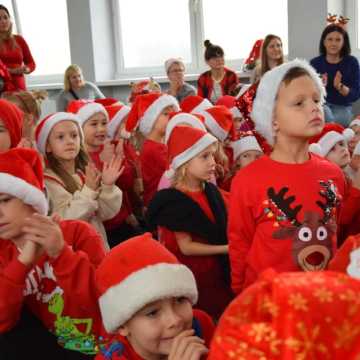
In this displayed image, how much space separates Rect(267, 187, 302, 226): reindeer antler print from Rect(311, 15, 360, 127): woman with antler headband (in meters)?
3.86

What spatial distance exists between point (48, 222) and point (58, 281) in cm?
16

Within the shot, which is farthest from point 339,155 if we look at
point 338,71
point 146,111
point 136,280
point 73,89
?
point 73,89

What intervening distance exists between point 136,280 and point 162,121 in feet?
8.55

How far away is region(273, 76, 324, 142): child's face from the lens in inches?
70.7

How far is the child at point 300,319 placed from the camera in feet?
2.02

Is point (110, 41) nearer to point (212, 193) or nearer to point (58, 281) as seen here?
point (212, 193)

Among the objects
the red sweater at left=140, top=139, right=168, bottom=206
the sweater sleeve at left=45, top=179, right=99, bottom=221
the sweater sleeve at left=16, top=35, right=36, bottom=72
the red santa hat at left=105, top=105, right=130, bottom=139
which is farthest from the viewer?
the sweater sleeve at left=16, top=35, right=36, bottom=72

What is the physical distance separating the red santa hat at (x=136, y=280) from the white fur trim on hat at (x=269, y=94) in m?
0.68

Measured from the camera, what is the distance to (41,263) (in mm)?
1696

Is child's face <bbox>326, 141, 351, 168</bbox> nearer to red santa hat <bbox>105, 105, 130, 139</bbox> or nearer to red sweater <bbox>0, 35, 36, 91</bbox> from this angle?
red santa hat <bbox>105, 105, 130, 139</bbox>

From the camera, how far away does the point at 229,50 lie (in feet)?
25.0

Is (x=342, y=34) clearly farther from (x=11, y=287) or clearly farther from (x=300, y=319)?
(x=300, y=319)

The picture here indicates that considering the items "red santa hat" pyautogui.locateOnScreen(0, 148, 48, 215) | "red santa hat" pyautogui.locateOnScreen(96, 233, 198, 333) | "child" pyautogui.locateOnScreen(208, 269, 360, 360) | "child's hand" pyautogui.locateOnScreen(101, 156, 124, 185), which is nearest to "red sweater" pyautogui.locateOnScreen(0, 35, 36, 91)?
"child's hand" pyautogui.locateOnScreen(101, 156, 124, 185)

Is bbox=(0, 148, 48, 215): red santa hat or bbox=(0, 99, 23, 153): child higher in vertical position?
bbox=(0, 99, 23, 153): child
